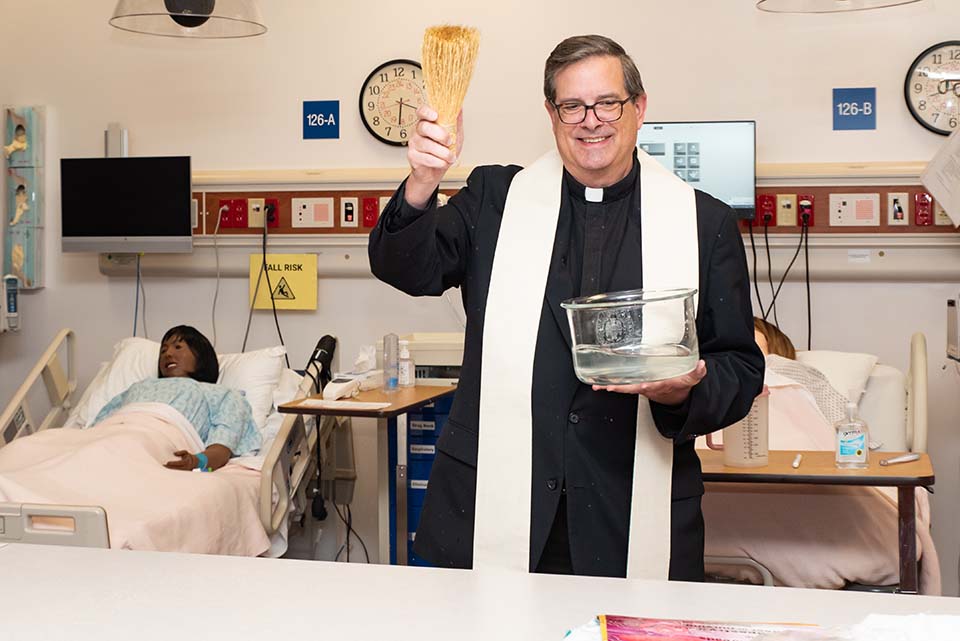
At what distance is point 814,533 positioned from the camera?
3.08 meters

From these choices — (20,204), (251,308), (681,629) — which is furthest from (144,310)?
(681,629)

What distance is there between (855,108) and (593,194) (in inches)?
102

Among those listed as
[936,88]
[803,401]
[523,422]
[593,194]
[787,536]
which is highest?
[936,88]

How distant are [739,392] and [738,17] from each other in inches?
111

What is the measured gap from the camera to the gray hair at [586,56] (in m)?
1.91

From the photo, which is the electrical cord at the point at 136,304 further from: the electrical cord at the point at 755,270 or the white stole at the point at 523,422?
the white stole at the point at 523,422

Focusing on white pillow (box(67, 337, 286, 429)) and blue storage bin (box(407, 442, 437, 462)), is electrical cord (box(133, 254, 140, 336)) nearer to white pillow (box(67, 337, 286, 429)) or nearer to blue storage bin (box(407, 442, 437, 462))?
white pillow (box(67, 337, 286, 429))

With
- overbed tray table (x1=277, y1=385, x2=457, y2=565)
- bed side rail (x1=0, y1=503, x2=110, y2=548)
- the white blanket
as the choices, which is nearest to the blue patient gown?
overbed tray table (x1=277, y1=385, x2=457, y2=565)

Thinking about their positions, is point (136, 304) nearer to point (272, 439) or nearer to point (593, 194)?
point (272, 439)

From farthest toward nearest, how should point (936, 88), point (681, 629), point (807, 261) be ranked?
point (807, 261) → point (936, 88) → point (681, 629)

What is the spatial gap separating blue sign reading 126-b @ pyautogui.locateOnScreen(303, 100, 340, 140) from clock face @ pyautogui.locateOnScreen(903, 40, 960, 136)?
228 centimetres

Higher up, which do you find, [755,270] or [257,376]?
[755,270]

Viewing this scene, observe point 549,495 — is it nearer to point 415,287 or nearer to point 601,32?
point 415,287

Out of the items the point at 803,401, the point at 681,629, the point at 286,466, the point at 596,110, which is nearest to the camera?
the point at 681,629
